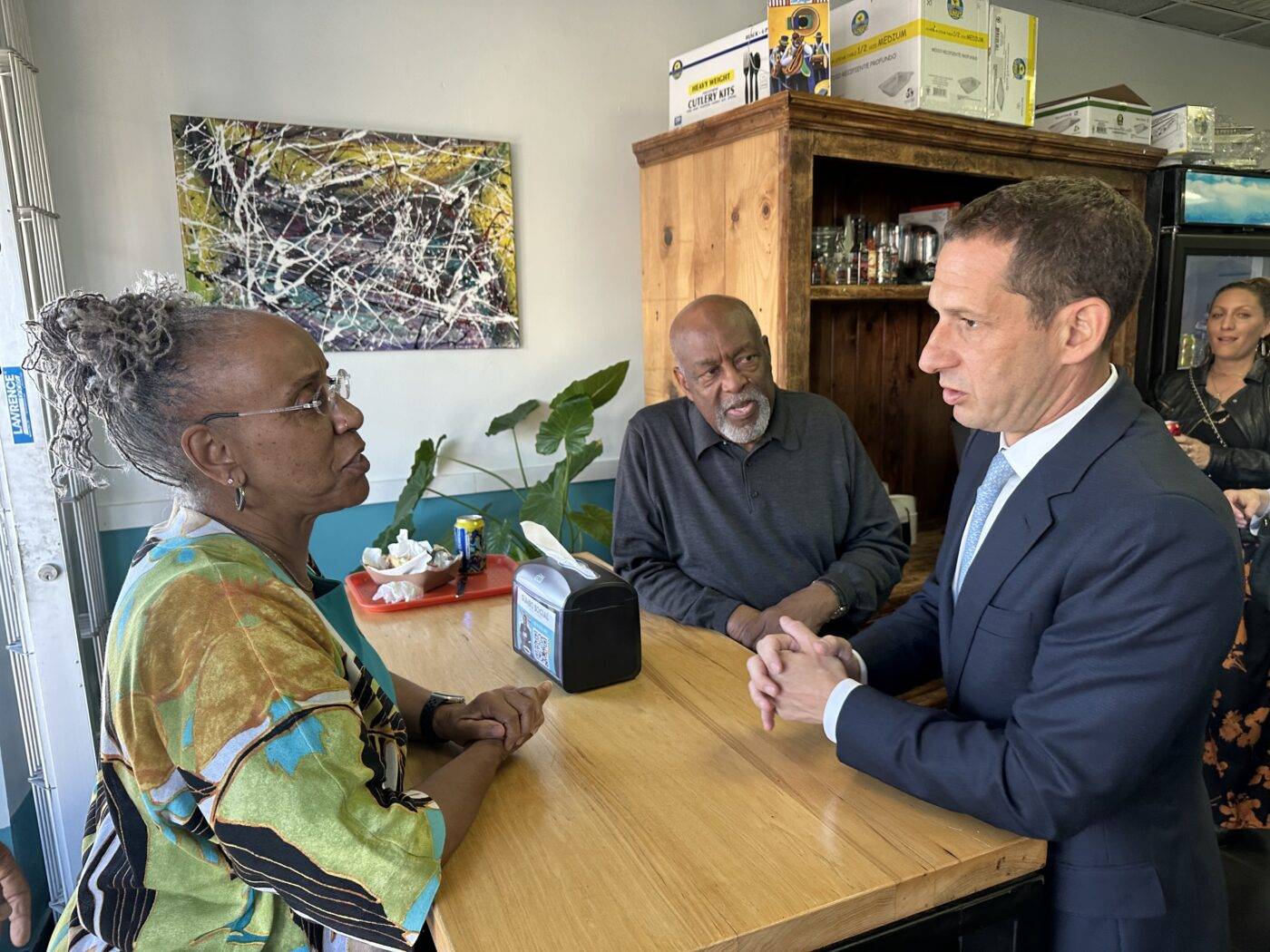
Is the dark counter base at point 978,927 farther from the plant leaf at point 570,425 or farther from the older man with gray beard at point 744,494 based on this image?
the plant leaf at point 570,425

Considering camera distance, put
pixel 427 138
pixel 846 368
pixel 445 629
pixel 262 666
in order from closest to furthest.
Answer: pixel 262 666 < pixel 445 629 < pixel 427 138 < pixel 846 368

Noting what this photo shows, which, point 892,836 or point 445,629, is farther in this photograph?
point 445,629

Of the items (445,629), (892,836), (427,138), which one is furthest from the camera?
(427,138)

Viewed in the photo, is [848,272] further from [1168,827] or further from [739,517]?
[1168,827]

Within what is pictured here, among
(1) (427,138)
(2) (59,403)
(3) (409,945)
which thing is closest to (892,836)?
(3) (409,945)

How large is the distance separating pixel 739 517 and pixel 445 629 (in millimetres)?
809

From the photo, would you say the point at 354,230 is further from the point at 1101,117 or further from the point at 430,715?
the point at 1101,117

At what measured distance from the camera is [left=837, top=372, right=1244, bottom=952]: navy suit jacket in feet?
2.93

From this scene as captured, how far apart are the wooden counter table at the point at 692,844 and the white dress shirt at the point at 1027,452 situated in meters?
0.08

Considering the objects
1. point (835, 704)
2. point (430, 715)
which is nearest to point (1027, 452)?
point (835, 704)

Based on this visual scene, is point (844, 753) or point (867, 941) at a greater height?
point (844, 753)

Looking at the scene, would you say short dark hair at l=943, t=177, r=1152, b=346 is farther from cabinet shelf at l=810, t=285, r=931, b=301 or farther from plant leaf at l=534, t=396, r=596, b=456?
plant leaf at l=534, t=396, r=596, b=456

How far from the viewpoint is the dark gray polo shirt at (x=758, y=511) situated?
2088 mm

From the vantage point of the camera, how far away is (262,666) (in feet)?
2.78
